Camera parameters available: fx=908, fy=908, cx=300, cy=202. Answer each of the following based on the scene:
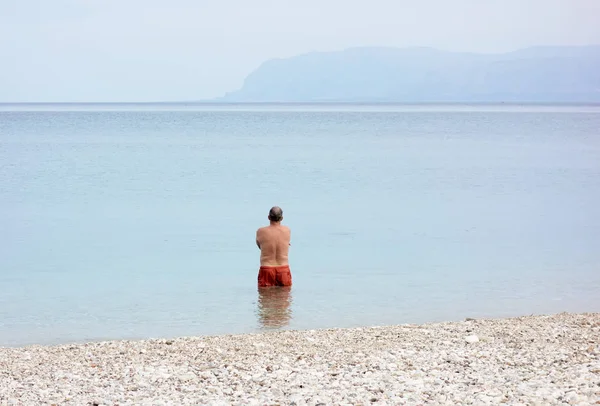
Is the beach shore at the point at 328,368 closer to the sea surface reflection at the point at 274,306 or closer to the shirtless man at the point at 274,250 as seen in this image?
the sea surface reflection at the point at 274,306

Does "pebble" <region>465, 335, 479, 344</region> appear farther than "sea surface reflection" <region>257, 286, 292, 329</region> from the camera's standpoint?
No

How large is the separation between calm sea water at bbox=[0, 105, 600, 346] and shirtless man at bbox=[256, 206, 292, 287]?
284 millimetres

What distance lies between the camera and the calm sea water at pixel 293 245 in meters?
13.1

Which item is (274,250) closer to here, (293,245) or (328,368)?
(293,245)

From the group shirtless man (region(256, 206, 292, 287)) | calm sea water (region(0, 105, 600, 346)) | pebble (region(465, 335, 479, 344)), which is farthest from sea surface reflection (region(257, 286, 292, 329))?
pebble (region(465, 335, 479, 344))

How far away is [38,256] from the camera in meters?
18.0

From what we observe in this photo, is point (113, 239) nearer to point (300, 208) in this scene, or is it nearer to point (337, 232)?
point (337, 232)

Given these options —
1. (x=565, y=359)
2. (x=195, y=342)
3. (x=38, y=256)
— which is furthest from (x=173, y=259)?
(x=565, y=359)

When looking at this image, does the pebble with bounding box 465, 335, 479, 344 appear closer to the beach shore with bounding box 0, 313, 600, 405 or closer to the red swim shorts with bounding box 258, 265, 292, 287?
the beach shore with bounding box 0, 313, 600, 405

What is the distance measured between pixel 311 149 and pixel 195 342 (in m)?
47.8

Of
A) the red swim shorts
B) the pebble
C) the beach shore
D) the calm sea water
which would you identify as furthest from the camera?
the red swim shorts

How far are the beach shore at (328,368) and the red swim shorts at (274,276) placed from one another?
320 cm

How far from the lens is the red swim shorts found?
14008 millimetres

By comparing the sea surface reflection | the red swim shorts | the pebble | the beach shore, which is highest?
the beach shore
